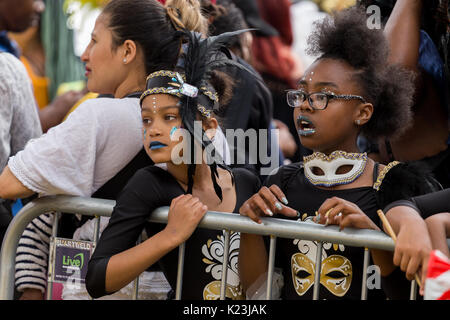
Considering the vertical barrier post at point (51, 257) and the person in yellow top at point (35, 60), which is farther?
the person in yellow top at point (35, 60)

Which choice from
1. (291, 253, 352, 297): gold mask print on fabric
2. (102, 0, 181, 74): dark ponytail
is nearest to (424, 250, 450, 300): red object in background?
(291, 253, 352, 297): gold mask print on fabric

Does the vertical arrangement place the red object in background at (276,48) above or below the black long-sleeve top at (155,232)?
above

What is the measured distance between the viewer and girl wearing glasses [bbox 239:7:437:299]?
2385 mm

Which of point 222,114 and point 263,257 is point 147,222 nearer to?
point 263,257

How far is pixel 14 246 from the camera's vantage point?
8.86ft

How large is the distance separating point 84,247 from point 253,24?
335cm

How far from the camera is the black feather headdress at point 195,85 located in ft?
8.48

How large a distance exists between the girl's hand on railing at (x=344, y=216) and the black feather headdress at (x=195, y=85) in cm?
45

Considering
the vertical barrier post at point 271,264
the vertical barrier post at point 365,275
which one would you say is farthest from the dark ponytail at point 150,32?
the vertical barrier post at point 365,275

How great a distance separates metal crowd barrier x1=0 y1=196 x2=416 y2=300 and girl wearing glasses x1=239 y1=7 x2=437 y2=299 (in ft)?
0.13

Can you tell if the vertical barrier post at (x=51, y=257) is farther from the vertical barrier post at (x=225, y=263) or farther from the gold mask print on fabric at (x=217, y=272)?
the vertical barrier post at (x=225, y=263)

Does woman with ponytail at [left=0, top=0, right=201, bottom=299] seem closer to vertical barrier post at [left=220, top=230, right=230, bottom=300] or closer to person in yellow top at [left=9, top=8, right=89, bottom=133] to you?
vertical barrier post at [left=220, top=230, right=230, bottom=300]
